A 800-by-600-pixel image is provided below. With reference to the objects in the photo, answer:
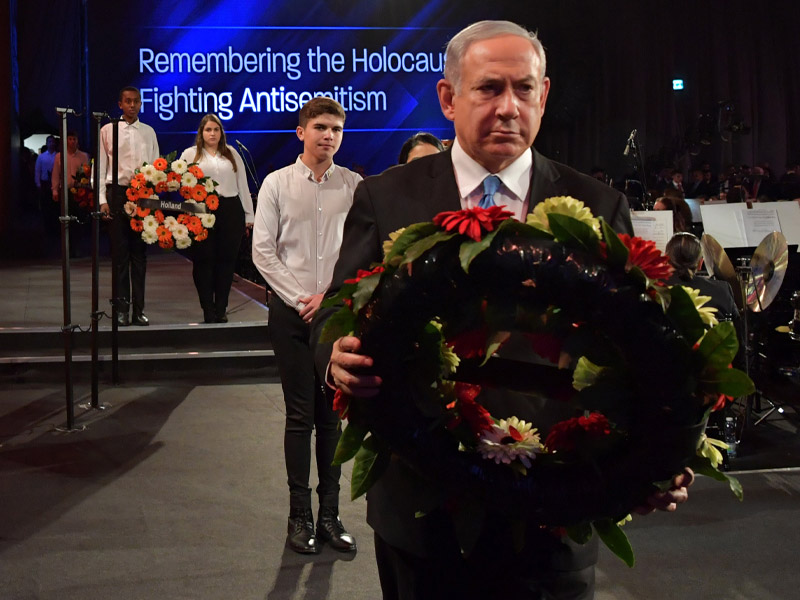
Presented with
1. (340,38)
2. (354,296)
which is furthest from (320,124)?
(340,38)

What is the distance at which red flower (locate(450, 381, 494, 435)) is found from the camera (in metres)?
1.34

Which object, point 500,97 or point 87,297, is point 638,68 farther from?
point 500,97

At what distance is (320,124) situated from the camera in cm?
323

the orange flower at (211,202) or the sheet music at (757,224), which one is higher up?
the orange flower at (211,202)

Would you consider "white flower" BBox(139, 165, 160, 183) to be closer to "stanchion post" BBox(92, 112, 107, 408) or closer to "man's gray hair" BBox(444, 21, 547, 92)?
"stanchion post" BBox(92, 112, 107, 408)

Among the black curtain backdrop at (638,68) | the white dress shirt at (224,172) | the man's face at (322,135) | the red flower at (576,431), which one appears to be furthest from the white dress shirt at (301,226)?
the black curtain backdrop at (638,68)

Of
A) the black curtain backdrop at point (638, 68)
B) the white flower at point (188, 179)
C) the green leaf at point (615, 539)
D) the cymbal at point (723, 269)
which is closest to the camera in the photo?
the green leaf at point (615, 539)

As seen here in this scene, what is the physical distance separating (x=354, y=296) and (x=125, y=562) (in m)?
2.31

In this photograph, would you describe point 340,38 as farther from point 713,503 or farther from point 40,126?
point 713,503

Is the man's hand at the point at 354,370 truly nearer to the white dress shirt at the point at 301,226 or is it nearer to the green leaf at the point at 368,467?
the green leaf at the point at 368,467

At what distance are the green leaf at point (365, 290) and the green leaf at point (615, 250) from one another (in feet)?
0.99

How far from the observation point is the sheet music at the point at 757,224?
5332 millimetres

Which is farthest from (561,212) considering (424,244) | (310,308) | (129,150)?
(129,150)

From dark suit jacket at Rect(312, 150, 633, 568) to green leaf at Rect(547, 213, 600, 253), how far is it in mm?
344
